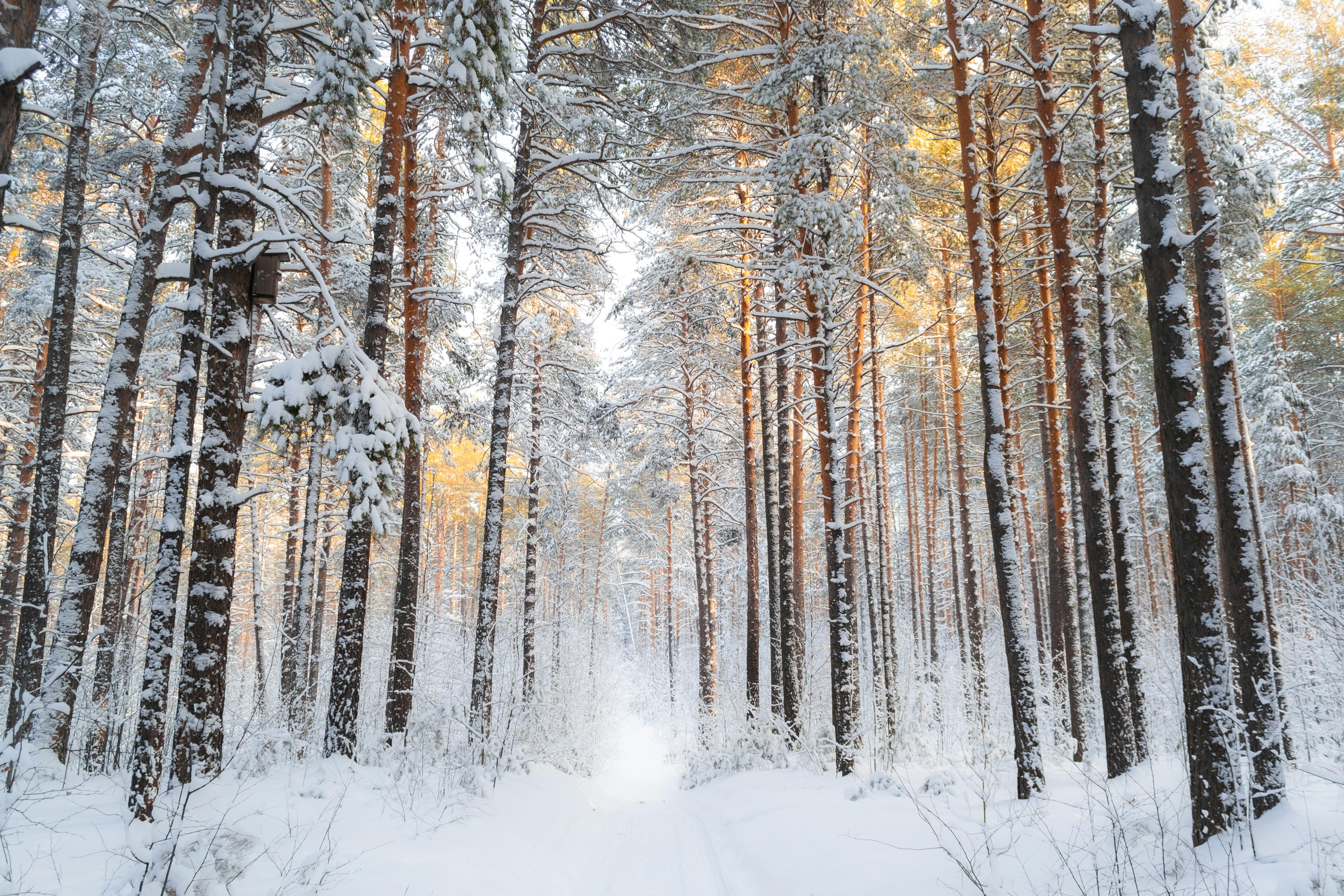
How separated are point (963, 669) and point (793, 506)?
7.76 meters

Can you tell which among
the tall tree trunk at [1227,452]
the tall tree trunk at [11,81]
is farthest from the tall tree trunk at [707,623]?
the tall tree trunk at [11,81]

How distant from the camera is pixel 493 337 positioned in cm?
1608

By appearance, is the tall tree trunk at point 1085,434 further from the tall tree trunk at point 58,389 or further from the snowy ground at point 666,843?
the tall tree trunk at point 58,389

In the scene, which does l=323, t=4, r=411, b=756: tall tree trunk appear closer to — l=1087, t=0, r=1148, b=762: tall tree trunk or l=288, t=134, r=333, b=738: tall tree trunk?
l=288, t=134, r=333, b=738: tall tree trunk

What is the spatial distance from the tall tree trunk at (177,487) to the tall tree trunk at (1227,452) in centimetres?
777

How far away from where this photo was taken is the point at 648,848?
7.28 m

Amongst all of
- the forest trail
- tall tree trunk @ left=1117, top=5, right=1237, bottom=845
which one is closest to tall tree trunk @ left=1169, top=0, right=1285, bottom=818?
tall tree trunk @ left=1117, top=5, right=1237, bottom=845

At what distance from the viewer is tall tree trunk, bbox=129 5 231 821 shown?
4672 mm

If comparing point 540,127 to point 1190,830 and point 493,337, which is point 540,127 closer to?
point 493,337

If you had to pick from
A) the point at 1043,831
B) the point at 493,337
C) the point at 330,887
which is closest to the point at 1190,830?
the point at 1043,831

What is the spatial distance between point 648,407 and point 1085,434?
11952 millimetres

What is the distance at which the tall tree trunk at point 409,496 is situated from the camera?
8.26 meters

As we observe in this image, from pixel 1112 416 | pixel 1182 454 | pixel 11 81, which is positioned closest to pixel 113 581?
pixel 11 81

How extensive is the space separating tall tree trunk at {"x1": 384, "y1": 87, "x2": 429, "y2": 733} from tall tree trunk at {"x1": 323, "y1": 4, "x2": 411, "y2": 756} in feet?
1.95
